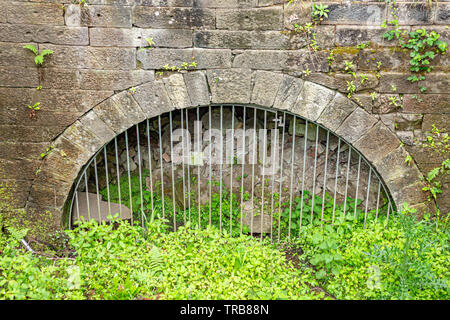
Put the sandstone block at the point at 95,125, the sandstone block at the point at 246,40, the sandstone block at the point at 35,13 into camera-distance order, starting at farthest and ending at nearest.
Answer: the sandstone block at the point at 95,125 → the sandstone block at the point at 246,40 → the sandstone block at the point at 35,13

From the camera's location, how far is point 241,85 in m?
3.87

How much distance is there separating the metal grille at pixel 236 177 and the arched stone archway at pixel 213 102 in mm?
348

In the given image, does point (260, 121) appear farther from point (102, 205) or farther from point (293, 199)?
point (102, 205)

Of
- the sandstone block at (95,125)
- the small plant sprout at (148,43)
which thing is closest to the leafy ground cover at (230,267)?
the sandstone block at (95,125)

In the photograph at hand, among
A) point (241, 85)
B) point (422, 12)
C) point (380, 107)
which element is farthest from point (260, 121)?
point (422, 12)

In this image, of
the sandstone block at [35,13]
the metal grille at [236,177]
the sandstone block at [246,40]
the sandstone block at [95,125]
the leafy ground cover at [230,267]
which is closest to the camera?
the leafy ground cover at [230,267]

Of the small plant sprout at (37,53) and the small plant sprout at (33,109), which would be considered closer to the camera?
the small plant sprout at (37,53)

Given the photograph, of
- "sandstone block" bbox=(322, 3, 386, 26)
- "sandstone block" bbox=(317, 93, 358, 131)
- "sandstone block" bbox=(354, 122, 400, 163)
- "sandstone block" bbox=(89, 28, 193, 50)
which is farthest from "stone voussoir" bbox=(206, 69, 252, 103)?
"sandstone block" bbox=(354, 122, 400, 163)

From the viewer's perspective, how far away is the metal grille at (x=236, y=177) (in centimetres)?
438

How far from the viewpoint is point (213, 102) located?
3.91 metres

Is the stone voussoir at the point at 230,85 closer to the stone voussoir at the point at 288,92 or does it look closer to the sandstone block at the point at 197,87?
the sandstone block at the point at 197,87

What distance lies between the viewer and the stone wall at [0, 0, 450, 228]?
12.2 ft

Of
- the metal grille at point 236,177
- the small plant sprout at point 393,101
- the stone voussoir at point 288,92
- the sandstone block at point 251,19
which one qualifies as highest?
the sandstone block at point 251,19

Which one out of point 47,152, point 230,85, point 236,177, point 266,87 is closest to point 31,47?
point 47,152
